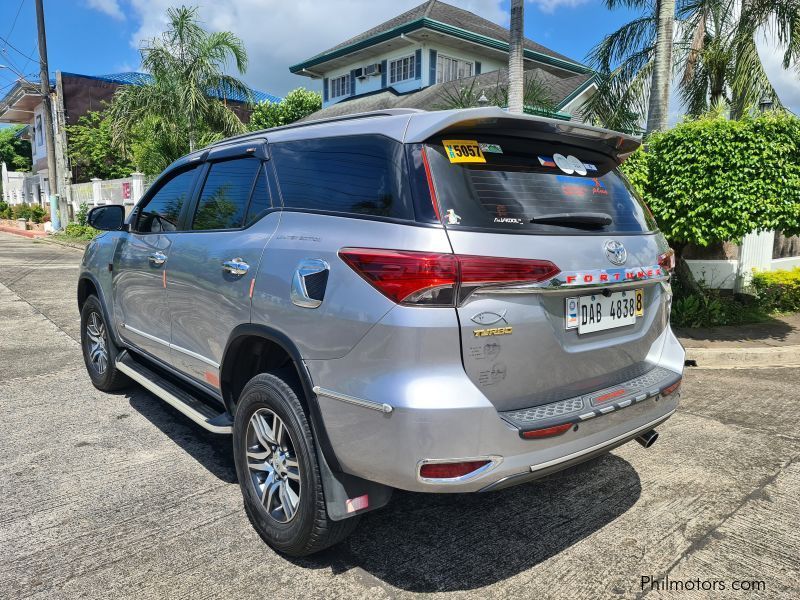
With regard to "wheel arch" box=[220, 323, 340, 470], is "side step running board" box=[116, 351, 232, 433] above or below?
below

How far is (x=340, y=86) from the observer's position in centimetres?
2730

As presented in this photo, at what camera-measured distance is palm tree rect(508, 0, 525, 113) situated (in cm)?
968

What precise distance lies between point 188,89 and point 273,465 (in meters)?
17.9

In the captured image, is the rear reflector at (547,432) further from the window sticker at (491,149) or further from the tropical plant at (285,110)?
the tropical plant at (285,110)

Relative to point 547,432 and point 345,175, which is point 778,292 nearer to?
point 547,432

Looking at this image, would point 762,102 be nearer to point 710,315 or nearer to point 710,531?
point 710,315

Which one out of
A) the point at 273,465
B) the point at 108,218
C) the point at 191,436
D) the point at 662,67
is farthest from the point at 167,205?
the point at 662,67

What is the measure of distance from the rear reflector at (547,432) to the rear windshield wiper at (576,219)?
808 mm

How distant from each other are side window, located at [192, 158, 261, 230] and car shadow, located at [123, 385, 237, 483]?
1.42 meters

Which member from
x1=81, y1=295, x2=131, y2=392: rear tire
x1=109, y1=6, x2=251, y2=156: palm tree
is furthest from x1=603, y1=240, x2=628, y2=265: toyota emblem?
x1=109, y1=6, x2=251, y2=156: palm tree

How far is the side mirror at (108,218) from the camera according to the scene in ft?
14.8

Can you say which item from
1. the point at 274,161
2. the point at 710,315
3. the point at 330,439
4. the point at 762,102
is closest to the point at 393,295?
the point at 330,439

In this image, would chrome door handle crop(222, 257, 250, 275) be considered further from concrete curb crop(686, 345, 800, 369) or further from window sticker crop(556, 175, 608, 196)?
concrete curb crop(686, 345, 800, 369)

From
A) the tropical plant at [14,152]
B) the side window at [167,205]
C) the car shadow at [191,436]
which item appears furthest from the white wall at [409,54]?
the tropical plant at [14,152]
